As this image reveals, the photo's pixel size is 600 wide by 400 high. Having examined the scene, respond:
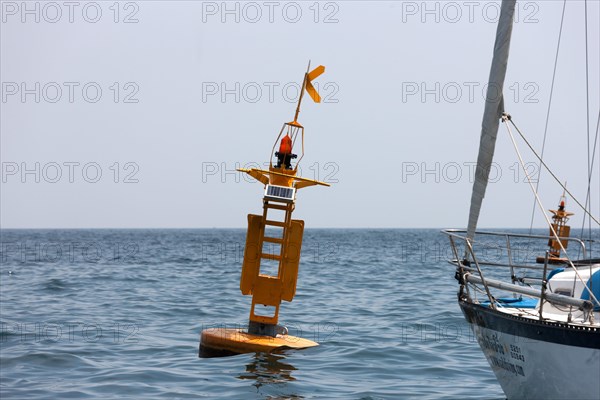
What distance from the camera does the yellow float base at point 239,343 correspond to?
650 inches

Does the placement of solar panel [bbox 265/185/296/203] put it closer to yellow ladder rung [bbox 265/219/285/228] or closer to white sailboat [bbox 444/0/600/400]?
yellow ladder rung [bbox 265/219/285/228]

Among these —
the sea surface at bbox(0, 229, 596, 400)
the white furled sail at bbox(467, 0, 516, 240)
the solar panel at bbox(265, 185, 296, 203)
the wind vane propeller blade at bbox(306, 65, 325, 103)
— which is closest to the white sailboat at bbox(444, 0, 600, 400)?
the white furled sail at bbox(467, 0, 516, 240)

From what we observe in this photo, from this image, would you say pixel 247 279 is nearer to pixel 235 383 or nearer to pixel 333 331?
pixel 235 383

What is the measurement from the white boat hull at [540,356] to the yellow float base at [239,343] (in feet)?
15.8

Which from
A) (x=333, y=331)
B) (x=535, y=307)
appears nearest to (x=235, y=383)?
(x=535, y=307)

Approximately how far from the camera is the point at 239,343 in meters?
16.5

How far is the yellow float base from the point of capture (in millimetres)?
16500

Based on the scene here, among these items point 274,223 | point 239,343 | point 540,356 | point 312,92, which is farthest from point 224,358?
point 540,356

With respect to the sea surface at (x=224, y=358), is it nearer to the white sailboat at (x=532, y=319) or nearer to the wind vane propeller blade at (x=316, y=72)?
the white sailboat at (x=532, y=319)

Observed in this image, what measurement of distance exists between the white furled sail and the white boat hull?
1799mm

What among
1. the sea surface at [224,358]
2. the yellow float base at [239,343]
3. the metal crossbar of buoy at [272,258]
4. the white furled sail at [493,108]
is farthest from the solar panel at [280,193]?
the white furled sail at [493,108]

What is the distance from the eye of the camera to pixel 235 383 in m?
15.1

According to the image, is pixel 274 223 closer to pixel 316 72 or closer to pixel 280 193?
pixel 280 193

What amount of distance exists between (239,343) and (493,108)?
22.2ft
